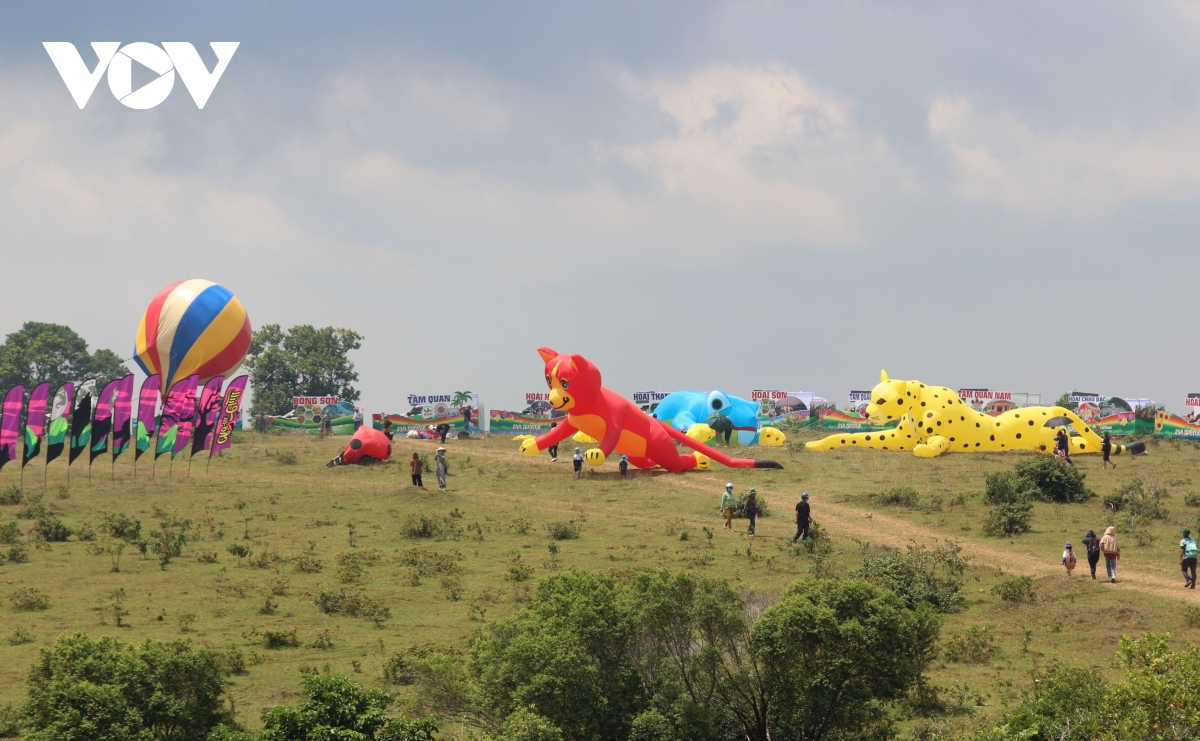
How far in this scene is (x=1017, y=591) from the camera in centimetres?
1994

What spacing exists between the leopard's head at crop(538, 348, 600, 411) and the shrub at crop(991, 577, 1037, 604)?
1530cm

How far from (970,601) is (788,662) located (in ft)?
26.3

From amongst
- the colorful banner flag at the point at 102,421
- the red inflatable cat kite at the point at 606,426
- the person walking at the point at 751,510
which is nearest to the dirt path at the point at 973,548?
the person walking at the point at 751,510

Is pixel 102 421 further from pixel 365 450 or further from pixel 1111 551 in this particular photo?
pixel 1111 551

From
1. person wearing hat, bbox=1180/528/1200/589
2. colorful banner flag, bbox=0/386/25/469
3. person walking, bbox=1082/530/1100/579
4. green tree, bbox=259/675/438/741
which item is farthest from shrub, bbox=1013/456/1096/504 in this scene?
colorful banner flag, bbox=0/386/25/469

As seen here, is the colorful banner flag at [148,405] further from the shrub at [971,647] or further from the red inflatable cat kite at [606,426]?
the shrub at [971,647]

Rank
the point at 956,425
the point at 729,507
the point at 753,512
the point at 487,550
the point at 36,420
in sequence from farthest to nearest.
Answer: the point at 956,425
the point at 36,420
the point at 729,507
the point at 753,512
the point at 487,550

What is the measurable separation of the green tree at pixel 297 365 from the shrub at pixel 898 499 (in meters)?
48.1

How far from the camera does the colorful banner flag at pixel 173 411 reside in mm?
34688

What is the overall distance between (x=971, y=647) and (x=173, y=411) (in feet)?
85.7

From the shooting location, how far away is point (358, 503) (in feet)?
105

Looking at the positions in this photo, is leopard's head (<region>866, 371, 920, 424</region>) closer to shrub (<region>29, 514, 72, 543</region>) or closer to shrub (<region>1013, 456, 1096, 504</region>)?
shrub (<region>1013, 456, 1096, 504</region>)

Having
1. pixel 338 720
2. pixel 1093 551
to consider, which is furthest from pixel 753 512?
pixel 338 720

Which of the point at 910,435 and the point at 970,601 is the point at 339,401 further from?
the point at 970,601
